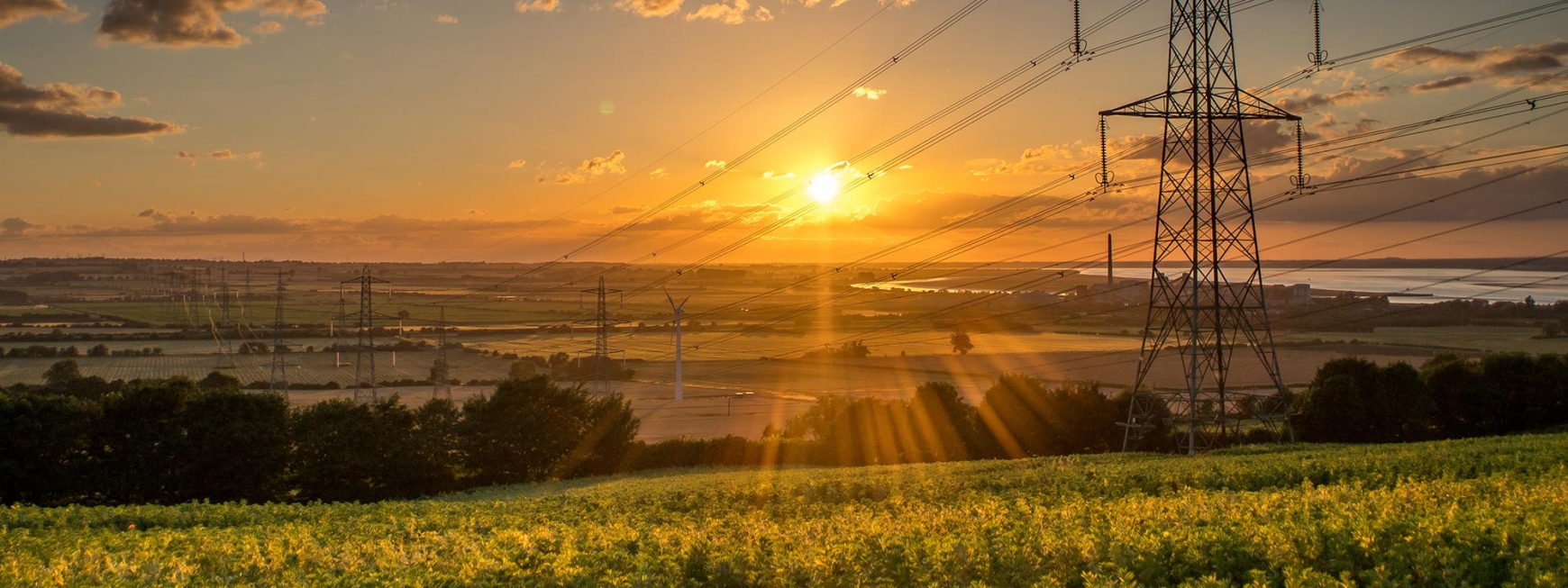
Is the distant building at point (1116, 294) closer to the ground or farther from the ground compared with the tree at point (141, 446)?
farther from the ground

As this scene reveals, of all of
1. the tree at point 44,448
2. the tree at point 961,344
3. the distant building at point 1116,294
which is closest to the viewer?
the tree at point 44,448

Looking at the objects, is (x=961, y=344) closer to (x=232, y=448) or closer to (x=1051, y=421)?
(x=1051, y=421)

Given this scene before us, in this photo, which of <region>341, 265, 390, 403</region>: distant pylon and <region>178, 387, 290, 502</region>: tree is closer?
<region>178, 387, 290, 502</region>: tree

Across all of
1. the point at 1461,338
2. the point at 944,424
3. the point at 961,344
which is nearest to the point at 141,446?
the point at 944,424

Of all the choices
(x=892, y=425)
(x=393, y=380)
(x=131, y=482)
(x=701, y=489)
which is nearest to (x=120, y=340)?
(x=393, y=380)

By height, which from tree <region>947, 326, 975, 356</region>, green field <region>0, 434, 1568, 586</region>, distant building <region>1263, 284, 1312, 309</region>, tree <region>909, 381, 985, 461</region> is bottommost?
tree <region>909, 381, 985, 461</region>

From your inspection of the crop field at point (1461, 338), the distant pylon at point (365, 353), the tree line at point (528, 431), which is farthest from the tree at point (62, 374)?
the crop field at point (1461, 338)

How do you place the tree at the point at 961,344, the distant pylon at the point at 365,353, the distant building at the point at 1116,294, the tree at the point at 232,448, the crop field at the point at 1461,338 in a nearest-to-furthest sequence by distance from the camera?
the tree at the point at 232,448 → the distant pylon at the point at 365,353 → the crop field at the point at 1461,338 → the tree at the point at 961,344 → the distant building at the point at 1116,294

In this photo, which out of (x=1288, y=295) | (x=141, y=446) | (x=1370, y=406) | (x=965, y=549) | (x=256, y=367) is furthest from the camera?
(x=1288, y=295)

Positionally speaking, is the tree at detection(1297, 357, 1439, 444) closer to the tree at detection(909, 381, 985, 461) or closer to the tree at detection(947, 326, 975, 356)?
→ the tree at detection(909, 381, 985, 461)

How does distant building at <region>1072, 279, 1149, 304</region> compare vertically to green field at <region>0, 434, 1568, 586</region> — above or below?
above

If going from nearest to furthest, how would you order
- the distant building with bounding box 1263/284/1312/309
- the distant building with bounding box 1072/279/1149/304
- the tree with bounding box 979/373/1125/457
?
the tree with bounding box 979/373/1125/457 → the distant building with bounding box 1263/284/1312/309 → the distant building with bounding box 1072/279/1149/304

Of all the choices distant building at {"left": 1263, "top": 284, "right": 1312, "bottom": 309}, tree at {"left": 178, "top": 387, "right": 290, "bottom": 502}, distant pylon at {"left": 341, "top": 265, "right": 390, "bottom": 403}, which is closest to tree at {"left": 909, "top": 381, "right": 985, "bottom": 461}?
tree at {"left": 178, "top": 387, "right": 290, "bottom": 502}

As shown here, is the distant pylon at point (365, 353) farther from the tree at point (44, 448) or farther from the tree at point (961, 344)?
the tree at point (961, 344)
